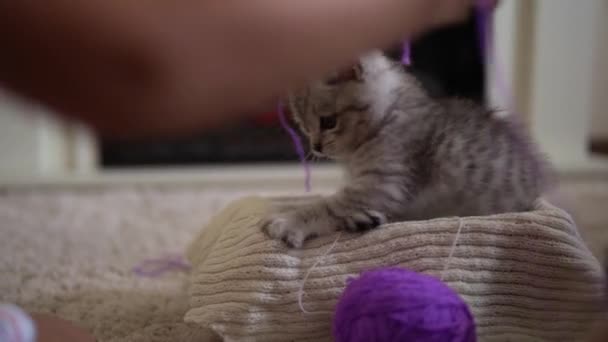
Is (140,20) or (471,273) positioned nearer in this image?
(140,20)

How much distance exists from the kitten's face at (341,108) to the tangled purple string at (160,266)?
18.1 inches

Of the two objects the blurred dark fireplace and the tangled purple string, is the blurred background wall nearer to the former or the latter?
the blurred dark fireplace

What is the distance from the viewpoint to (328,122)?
2.77ft

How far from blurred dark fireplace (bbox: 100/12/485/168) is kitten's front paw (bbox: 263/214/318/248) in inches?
51.2

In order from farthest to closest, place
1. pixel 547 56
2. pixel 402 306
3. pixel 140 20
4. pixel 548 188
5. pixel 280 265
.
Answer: pixel 547 56 < pixel 548 188 < pixel 280 265 < pixel 402 306 < pixel 140 20

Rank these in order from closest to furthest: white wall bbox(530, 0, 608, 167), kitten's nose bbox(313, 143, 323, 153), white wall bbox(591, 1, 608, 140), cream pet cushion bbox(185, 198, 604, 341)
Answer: cream pet cushion bbox(185, 198, 604, 341) → kitten's nose bbox(313, 143, 323, 153) → white wall bbox(530, 0, 608, 167) → white wall bbox(591, 1, 608, 140)

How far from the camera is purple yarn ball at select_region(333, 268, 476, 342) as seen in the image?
2.05 ft

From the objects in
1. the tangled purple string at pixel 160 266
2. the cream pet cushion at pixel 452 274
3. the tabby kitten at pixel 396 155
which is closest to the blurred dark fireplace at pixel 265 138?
the tangled purple string at pixel 160 266

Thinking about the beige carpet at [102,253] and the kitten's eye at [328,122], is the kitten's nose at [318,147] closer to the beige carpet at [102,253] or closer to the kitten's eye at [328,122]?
the kitten's eye at [328,122]

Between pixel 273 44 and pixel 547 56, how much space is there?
1.86 metres

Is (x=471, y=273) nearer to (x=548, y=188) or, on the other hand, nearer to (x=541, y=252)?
(x=541, y=252)

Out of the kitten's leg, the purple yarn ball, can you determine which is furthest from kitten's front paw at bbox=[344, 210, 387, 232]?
the purple yarn ball

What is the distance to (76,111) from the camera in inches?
15.8

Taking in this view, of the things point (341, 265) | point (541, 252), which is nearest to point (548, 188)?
point (541, 252)
